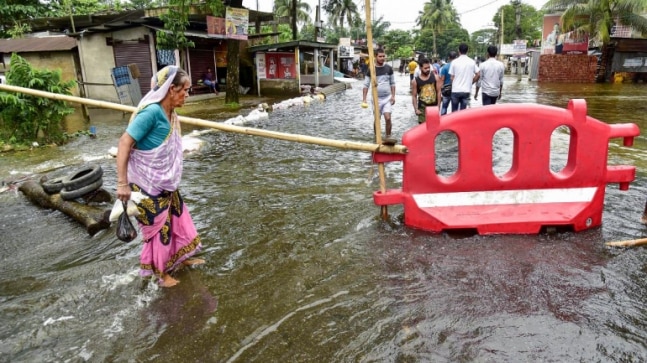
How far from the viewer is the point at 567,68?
27.8 metres

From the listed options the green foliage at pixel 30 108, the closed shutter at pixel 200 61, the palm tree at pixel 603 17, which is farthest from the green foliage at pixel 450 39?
the green foliage at pixel 30 108

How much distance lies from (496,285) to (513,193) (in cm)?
123

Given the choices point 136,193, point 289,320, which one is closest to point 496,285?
point 289,320

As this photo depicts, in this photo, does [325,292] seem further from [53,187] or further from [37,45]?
[37,45]

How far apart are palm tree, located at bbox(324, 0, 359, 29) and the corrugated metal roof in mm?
32985

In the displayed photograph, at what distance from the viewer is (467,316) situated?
9.64ft

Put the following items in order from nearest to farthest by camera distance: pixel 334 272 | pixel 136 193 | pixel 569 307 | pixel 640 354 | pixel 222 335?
1. pixel 640 354
2. pixel 222 335
3. pixel 569 307
4. pixel 136 193
5. pixel 334 272

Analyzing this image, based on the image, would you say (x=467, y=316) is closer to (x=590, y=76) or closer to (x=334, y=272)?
(x=334, y=272)

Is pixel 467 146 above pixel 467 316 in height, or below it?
above

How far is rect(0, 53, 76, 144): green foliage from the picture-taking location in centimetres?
827

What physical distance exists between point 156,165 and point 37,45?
20.1 metres

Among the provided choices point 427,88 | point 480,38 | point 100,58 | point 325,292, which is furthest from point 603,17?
point 480,38

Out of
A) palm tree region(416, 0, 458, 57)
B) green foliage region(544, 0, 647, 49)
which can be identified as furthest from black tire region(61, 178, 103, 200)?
palm tree region(416, 0, 458, 57)

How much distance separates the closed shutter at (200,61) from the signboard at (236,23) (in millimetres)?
4459
